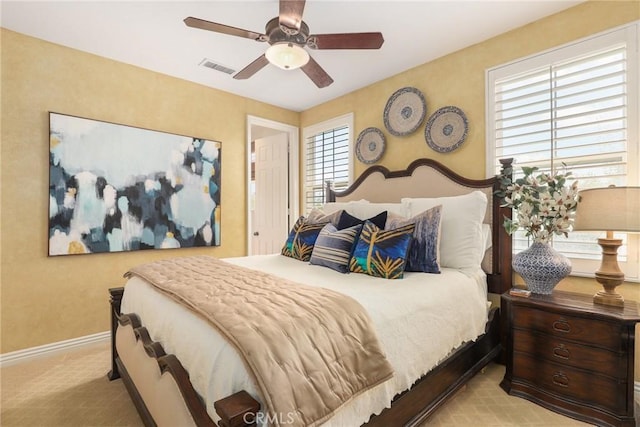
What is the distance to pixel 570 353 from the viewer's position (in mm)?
1843

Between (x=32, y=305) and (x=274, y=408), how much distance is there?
9.62ft

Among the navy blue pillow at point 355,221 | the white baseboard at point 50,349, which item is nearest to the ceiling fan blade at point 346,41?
Result: the navy blue pillow at point 355,221

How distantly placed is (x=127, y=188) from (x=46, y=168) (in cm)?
62

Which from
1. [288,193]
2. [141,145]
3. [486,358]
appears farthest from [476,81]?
[141,145]

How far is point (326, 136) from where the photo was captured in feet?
13.8

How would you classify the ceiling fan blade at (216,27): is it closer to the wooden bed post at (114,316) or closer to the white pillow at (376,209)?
the white pillow at (376,209)

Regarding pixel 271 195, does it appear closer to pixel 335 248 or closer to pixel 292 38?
pixel 335 248

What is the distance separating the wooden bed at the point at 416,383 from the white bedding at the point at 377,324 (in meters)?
0.05

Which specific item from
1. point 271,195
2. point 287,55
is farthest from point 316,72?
point 271,195

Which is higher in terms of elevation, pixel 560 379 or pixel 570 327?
pixel 570 327

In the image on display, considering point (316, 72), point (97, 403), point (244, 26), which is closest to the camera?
point (97, 403)

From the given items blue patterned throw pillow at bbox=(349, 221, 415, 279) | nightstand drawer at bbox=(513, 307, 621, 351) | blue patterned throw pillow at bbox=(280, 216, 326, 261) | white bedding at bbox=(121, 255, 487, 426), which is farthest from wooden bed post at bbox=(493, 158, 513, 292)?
blue patterned throw pillow at bbox=(280, 216, 326, 261)

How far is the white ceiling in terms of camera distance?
2246 millimetres

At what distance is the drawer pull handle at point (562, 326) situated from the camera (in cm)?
185
